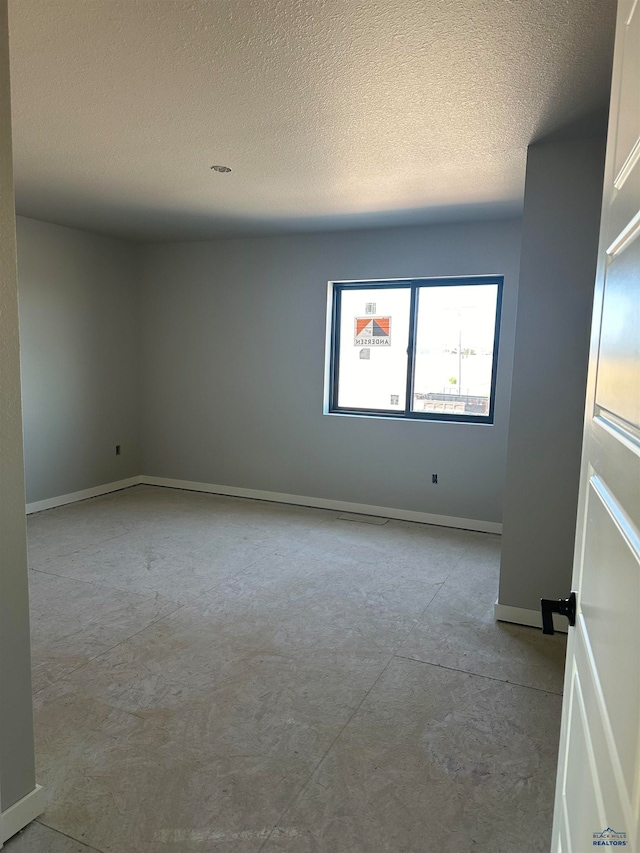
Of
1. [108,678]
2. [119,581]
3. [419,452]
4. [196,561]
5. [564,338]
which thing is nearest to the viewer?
[108,678]

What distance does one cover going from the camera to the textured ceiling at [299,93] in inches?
74.8

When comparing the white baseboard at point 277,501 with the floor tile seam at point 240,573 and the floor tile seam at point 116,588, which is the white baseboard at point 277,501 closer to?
the floor tile seam at point 240,573

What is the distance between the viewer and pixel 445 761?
81.2 inches

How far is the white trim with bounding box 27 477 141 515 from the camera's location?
17.1ft

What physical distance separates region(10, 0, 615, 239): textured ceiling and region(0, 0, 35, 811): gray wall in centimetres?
71

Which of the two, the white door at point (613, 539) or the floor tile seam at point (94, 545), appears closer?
the white door at point (613, 539)

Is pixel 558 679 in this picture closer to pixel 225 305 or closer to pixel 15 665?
pixel 15 665

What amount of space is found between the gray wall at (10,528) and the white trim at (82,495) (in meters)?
3.79

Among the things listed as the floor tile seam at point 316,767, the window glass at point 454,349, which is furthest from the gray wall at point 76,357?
the floor tile seam at point 316,767

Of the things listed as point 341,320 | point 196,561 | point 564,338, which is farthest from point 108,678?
point 341,320

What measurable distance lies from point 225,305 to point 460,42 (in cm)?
402

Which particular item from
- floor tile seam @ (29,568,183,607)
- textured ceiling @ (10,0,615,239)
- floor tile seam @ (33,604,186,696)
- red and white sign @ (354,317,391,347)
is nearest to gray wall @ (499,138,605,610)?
textured ceiling @ (10,0,615,239)

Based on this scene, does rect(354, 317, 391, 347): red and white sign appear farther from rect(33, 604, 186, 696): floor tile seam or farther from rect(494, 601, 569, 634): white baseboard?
rect(33, 604, 186, 696): floor tile seam

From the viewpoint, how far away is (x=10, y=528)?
1.63 metres
